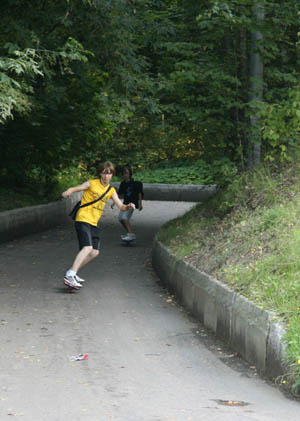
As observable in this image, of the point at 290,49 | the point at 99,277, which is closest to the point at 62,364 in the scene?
the point at 99,277

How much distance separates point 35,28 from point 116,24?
166cm

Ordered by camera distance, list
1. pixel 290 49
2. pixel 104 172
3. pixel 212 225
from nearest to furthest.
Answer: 1. pixel 104 172
2. pixel 212 225
3. pixel 290 49

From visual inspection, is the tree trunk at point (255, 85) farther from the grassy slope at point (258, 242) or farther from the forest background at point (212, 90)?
the grassy slope at point (258, 242)

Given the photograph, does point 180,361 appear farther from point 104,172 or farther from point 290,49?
point 290,49

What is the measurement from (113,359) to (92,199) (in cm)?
417

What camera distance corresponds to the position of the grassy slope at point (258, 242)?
23.5ft

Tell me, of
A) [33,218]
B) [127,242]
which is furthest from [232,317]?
[33,218]

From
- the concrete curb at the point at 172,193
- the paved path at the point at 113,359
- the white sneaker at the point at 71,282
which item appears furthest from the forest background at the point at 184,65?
the concrete curb at the point at 172,193

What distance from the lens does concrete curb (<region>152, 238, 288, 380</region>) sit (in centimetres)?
668

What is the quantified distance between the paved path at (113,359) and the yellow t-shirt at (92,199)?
3.76 feet

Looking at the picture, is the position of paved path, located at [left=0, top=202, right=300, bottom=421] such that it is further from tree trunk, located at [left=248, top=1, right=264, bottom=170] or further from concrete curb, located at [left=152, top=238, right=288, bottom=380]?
tree trunk, located at [left=248, top=1, right=264, bottom=170]

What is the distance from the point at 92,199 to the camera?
1119 cm

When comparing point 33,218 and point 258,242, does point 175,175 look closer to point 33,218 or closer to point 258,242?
point 33,218

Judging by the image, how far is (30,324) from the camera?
8.98 metres
